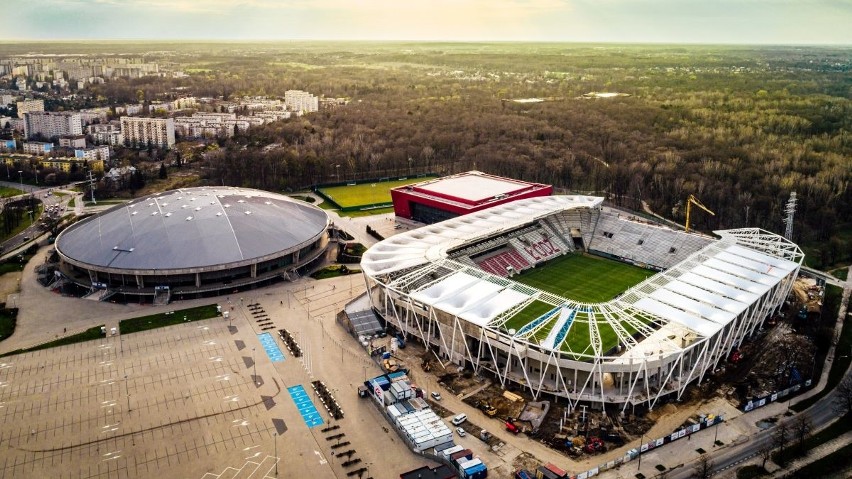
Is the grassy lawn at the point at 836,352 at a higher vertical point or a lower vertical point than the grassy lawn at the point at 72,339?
higher

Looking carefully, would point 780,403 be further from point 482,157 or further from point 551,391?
point 482,157

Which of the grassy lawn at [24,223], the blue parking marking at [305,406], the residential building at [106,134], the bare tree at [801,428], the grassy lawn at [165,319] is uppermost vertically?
the residential building at [106,134]

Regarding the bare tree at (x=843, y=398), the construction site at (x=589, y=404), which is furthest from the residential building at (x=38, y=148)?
the bare tree at (x=843, y=398)

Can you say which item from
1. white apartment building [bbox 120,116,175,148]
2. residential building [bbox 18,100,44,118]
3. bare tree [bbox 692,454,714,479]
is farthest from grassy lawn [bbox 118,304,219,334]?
residential building [bbox 18,100,44,118]

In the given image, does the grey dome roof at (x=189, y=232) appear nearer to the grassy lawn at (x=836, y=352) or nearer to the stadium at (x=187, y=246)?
the stadium at (x=187, y=246)

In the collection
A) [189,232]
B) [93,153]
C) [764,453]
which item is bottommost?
[764,453]

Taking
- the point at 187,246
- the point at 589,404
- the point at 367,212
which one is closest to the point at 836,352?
the point at 589,404

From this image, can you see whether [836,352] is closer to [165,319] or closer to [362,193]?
[165,319]
